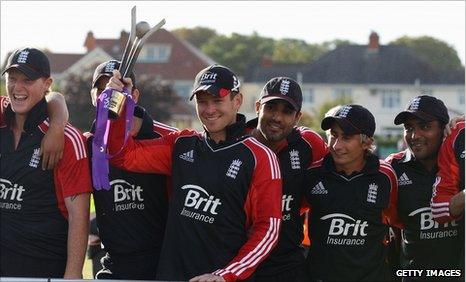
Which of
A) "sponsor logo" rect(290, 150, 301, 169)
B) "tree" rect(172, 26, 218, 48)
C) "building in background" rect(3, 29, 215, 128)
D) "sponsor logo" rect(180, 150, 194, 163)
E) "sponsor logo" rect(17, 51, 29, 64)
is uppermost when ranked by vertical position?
"tree" rect(172, 26, 218, 48)

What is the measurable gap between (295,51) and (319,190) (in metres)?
72.1

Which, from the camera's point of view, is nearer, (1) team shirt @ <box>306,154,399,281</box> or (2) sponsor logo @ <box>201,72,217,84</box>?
(2) sponsor logo @ <box>201,72,217,84</box>

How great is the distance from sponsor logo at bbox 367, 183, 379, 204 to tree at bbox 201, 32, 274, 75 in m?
57.4

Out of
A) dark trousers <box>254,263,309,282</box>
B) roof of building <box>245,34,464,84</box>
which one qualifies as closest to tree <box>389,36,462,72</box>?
roof of building <box>245,34,464,84</box>

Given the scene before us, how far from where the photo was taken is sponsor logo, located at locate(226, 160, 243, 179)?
457cm

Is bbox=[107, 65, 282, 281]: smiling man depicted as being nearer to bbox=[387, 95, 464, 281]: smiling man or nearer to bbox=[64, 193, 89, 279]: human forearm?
bbox=[64, 193, 89, 279]: human forearm

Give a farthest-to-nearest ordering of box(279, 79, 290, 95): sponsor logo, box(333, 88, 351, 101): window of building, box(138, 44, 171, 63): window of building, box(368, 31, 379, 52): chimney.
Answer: box(368, 31, 379, 52): chimney, box(333, 88, 351, 101): window of building, box(138, 44, 171, 63): window of building, box(279, 79, 290, 95): sponsor logo

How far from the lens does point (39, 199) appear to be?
4.78m

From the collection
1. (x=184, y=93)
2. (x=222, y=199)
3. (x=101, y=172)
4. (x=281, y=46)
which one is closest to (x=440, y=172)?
(x=222, y=199)

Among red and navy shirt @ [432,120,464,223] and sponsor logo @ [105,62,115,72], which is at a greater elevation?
sponsor logo @ [105,62,115,72]

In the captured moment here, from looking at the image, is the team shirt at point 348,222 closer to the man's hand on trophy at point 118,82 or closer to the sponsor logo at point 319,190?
the sponsor logo at point 319,190

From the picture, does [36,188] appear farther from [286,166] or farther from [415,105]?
[415,105]

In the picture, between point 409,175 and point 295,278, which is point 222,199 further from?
point 409,175

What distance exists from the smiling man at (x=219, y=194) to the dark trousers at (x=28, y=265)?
602mm
